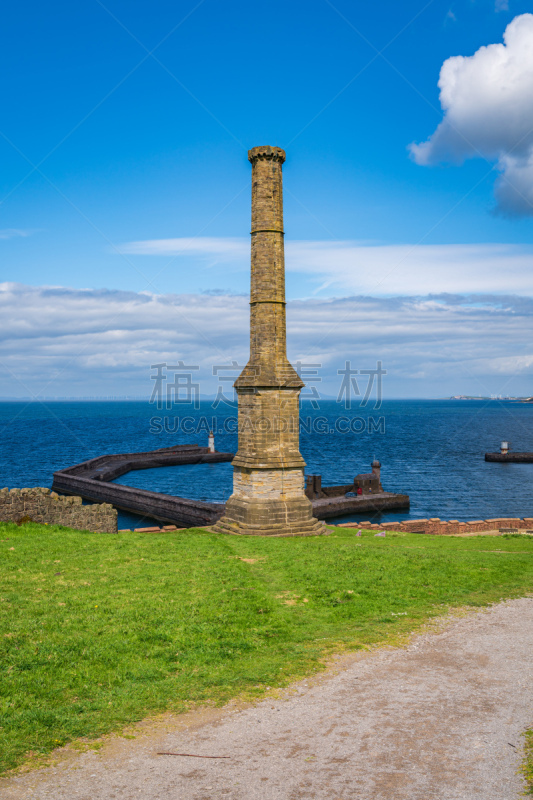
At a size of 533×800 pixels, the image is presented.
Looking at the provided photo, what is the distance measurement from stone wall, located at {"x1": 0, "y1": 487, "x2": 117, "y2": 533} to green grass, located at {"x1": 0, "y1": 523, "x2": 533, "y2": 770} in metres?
0.73

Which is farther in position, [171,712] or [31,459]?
[31,459]

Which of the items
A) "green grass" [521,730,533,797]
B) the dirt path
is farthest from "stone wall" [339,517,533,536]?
"green grass" [521,730,533,797]

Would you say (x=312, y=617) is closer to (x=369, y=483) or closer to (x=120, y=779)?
(x=120, y=779)

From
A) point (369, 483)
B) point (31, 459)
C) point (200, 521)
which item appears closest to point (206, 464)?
point (31, 459)

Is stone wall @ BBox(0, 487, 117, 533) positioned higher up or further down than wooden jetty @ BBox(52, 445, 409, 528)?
higher up

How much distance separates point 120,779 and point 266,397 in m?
14.6

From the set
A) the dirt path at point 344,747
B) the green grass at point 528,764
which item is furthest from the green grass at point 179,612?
the green grass at point 528,764

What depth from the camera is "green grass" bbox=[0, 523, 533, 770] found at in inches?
280

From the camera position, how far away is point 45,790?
5312mm

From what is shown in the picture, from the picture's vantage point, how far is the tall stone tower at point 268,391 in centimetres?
1947

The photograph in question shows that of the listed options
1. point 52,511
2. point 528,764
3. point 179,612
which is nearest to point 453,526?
point 52,511

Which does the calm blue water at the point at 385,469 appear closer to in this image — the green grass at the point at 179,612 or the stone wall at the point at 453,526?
the stone wall at the point at 453,526

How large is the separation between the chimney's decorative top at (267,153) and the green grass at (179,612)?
12.5 m

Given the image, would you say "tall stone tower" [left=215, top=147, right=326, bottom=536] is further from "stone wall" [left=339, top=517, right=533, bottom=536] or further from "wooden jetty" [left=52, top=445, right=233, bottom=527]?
"wooden jetty" [left=52, top=445, right=233, bottom=527]
